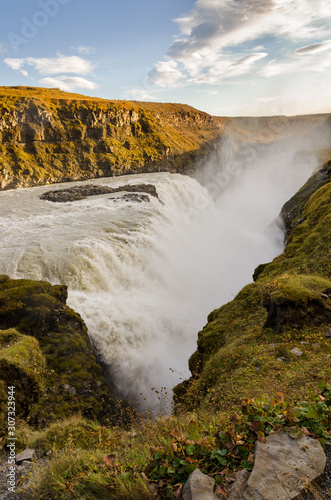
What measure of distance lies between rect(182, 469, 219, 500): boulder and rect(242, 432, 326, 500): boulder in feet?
1.29

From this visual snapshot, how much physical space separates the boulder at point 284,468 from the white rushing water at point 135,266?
11292mm

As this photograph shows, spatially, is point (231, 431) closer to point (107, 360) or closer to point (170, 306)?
Answer: point (107, 360)

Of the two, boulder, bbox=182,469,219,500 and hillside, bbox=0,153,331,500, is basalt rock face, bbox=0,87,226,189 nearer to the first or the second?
hillside, bbox=0,153,331,500

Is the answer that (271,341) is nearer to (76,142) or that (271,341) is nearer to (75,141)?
(76,142)

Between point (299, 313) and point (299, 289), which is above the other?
point (299, 289)

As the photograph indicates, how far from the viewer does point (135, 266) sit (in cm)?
2583

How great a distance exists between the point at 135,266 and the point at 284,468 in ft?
74.7

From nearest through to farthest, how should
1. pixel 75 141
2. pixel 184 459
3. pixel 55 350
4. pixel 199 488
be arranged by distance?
1. pixel 199 488
2. pixel 184 459
3. pixel 55 350
4. pixel 75 141

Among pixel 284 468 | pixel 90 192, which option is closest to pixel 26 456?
pixel 284 468

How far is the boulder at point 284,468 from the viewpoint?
330 centimetres

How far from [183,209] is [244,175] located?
71.8 metres

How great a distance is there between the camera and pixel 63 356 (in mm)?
13273

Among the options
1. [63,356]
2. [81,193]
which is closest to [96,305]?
[63,356]

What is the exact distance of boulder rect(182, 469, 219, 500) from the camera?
11.1 feet
